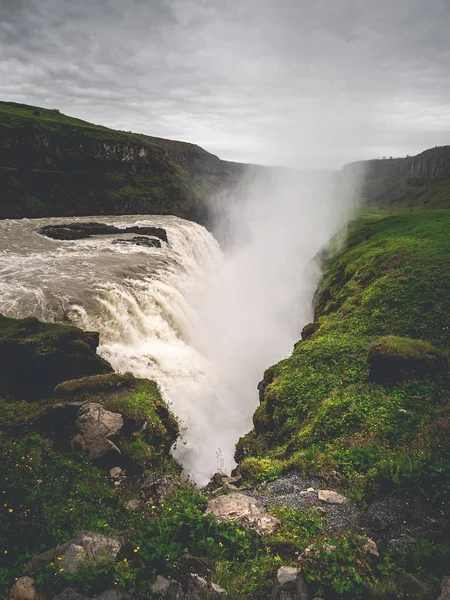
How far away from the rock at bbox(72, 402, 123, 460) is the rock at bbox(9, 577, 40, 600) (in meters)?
4.58

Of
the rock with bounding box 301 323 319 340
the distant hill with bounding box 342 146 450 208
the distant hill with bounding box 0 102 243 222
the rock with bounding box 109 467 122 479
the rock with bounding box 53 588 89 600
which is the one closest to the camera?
the rock with bounding box 53 588 89 600

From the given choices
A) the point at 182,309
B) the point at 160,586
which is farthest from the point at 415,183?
the point at 160,586

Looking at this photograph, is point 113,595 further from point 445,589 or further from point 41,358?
point 41,358

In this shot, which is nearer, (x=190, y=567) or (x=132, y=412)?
(x=190, y=567)

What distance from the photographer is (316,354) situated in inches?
624

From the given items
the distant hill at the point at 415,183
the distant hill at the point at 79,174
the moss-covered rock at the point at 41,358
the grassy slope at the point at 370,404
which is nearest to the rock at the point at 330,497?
the grassy slope at the point at 370,404

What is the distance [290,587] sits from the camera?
4996mm

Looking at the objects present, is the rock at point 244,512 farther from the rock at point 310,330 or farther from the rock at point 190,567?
the rock at point 310,330

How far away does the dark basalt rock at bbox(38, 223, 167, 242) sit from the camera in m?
43.7

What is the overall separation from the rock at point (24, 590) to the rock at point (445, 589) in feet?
17.3

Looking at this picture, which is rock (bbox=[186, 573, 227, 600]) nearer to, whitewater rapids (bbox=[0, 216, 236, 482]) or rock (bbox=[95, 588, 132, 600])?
rock (bbox=[95, 588, 132, 600])

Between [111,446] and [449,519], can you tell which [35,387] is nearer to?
[111,446]

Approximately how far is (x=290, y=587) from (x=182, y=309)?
956 inches

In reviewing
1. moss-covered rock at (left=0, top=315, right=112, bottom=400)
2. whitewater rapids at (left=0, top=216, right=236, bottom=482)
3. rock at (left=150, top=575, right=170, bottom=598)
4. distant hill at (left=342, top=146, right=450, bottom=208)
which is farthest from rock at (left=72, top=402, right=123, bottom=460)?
distant hill at (left=342, top=146, right=450, bottom=208)
